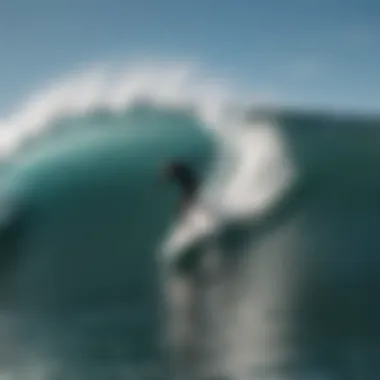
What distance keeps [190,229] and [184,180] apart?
0.20m

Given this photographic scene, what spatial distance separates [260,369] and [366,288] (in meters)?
0.76

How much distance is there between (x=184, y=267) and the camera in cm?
333

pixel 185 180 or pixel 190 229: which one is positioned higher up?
pixel 185 180

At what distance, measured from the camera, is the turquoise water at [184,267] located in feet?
9.57

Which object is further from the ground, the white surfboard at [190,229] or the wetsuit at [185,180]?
the wetsuit at [185,180]

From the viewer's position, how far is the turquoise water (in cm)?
292

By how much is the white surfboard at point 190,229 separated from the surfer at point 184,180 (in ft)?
0.15

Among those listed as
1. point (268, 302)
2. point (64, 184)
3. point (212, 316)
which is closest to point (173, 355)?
point (212, 316)

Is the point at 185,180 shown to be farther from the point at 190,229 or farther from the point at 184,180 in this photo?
the point at 190,229

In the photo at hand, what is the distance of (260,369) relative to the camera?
2.73 m

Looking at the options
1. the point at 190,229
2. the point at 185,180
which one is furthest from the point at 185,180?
the point at 190,229

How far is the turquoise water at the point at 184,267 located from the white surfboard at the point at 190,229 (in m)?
0.06

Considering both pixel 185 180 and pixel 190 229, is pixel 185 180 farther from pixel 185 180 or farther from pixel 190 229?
pixel 190 229

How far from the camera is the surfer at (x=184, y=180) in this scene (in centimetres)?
340
